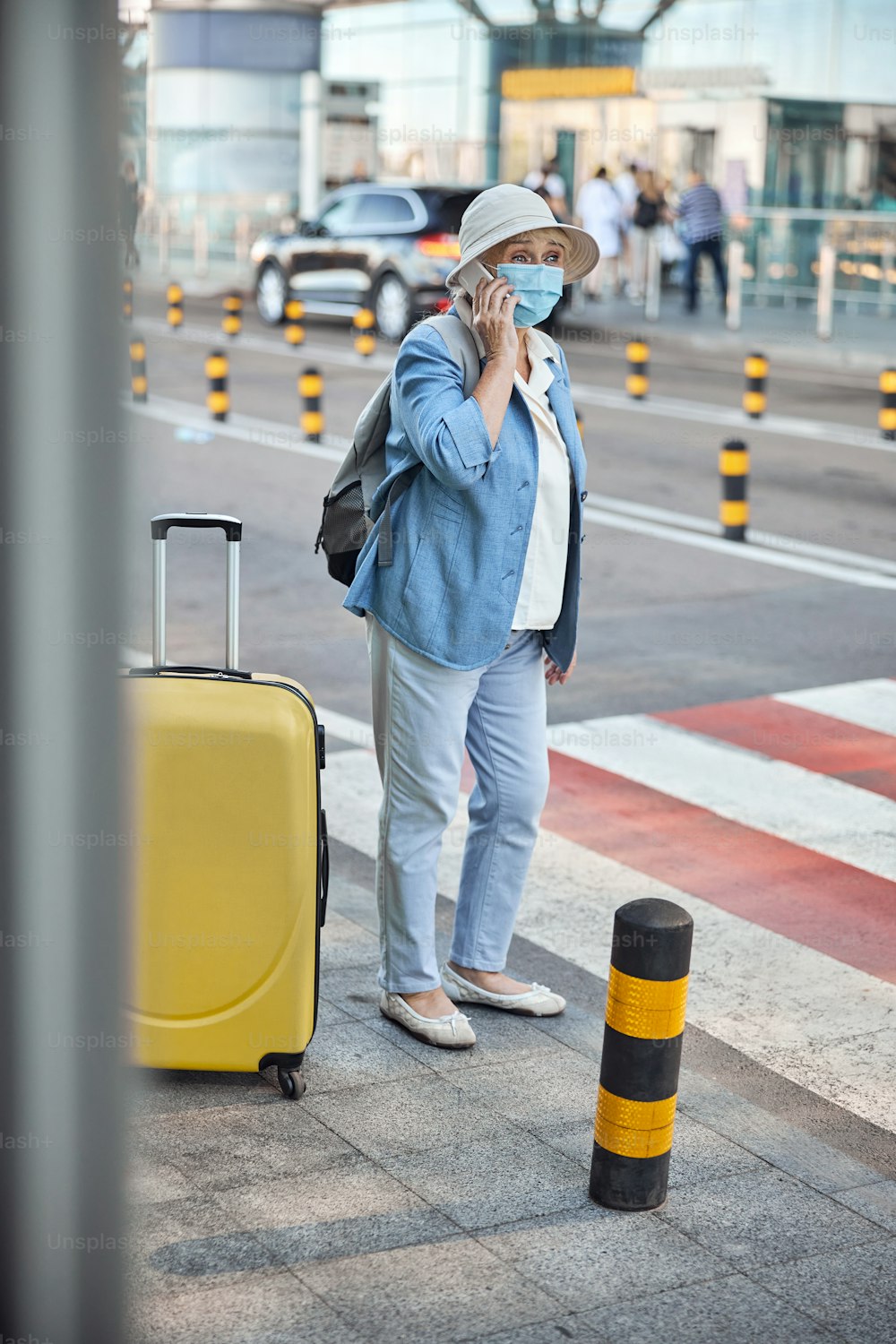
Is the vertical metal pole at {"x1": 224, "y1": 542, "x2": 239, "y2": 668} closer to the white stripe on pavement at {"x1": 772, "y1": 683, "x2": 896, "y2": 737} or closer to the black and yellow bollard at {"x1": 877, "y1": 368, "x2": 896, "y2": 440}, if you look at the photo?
the white stripe on pavement at {"x1": 772, "y1": 683, "x2": 896, "y2": 737}

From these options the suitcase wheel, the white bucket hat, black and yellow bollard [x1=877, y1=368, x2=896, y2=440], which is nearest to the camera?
the suitcase wheel

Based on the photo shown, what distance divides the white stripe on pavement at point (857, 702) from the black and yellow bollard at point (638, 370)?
968 centimetres

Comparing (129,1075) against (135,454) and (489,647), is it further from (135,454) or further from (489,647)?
(489,647)

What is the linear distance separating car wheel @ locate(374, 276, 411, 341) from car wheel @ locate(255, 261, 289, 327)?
2.21 m

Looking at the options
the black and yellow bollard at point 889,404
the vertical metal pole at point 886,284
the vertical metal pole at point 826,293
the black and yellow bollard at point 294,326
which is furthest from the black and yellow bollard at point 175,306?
the black and yellow bollard at point 889,404

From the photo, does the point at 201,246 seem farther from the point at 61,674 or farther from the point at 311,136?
the point at 61,674

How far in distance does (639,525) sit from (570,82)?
24.1 m

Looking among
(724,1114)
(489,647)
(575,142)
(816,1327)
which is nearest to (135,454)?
(816,1327)

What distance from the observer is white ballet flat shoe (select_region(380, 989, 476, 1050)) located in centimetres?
433

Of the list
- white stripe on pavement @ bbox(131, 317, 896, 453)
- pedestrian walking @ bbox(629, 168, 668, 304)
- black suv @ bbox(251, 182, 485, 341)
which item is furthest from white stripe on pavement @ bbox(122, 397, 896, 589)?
pedestrian walking @ bbox(629, 168, 668, 304)

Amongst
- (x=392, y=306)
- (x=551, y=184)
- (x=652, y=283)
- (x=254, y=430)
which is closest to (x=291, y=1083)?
(x=254, y=430)

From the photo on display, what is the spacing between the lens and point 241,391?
17797 mm

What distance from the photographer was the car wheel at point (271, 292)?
2464 centimetres

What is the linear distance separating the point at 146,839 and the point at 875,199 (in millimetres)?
25970
